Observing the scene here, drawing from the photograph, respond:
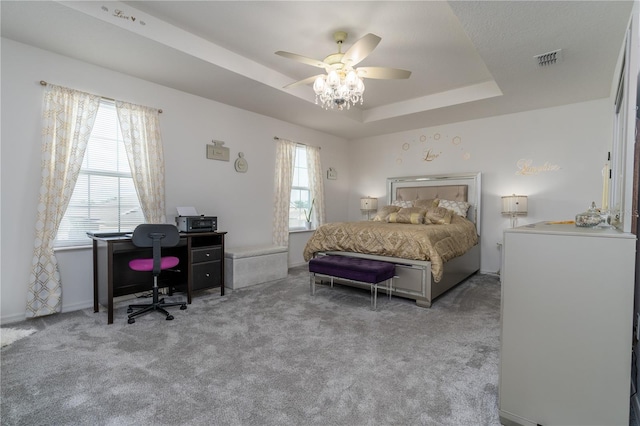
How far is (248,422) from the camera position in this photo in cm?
152

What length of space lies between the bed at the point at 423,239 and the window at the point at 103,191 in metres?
2.37

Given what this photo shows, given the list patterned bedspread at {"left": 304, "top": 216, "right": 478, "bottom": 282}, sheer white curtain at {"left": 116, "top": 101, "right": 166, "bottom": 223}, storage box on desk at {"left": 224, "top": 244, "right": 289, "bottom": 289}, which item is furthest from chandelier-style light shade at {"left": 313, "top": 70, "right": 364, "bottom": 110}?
storage box on desk at {"left": 224, "top": 244, "right": 289, "bottom": 289}

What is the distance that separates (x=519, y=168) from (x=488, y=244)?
1313 mm

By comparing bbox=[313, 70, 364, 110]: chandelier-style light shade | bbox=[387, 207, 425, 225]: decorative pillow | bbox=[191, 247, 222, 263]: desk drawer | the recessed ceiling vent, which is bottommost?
bbox=[191, 247, 222, 263]: desk drawer

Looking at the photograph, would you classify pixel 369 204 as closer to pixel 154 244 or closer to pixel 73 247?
pixel 154 244

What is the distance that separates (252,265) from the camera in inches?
163

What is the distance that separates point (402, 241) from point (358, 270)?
664 mm

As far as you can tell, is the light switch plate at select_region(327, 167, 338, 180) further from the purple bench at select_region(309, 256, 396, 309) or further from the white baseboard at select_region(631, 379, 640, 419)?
the white baseboard at select_region(631, 379, 640, 419)

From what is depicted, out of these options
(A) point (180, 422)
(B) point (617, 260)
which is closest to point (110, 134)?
(A) point (180, 422)

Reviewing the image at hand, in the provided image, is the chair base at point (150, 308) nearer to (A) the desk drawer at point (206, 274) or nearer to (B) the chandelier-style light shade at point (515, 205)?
(A) the desk drawer at point (206, 274)

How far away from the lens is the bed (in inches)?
131

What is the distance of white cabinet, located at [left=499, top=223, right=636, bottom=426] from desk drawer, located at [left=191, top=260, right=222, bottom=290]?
315 cm

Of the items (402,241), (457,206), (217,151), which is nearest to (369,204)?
(457,206)

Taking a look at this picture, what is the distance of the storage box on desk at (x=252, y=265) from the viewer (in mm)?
3951
